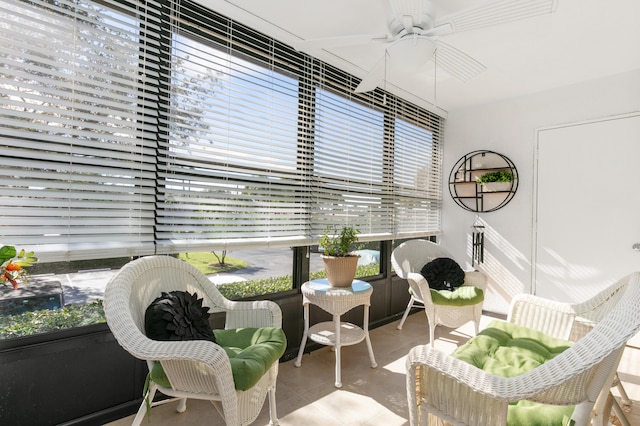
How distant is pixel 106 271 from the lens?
1.89m

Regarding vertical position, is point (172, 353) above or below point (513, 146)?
below

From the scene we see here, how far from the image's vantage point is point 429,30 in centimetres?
175

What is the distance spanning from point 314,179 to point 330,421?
1.73 m

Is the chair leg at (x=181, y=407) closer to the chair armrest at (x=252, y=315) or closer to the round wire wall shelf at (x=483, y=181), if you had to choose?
the chair armrest at (x=252, y=315)

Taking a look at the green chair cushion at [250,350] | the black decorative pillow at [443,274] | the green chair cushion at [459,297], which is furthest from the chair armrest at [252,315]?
the black decorative pillow at [443,274]

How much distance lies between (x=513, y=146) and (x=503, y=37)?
1.65m

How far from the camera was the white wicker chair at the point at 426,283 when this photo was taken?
2.81 metres

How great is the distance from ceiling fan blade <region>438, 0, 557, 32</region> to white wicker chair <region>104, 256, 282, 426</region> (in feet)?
5.95

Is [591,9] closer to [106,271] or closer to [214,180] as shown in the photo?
[214,180]

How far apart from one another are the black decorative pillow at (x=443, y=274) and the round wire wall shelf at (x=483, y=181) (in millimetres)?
1155

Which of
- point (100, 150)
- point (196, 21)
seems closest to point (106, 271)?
point (100, 150)

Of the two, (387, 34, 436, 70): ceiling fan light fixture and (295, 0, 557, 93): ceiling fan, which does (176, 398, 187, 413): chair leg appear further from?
(387, 34, 436, 70): ceiling fan light fixture

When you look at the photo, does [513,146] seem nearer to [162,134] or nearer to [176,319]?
[162,134]

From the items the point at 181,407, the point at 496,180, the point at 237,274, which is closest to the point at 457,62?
the point at 237,274
